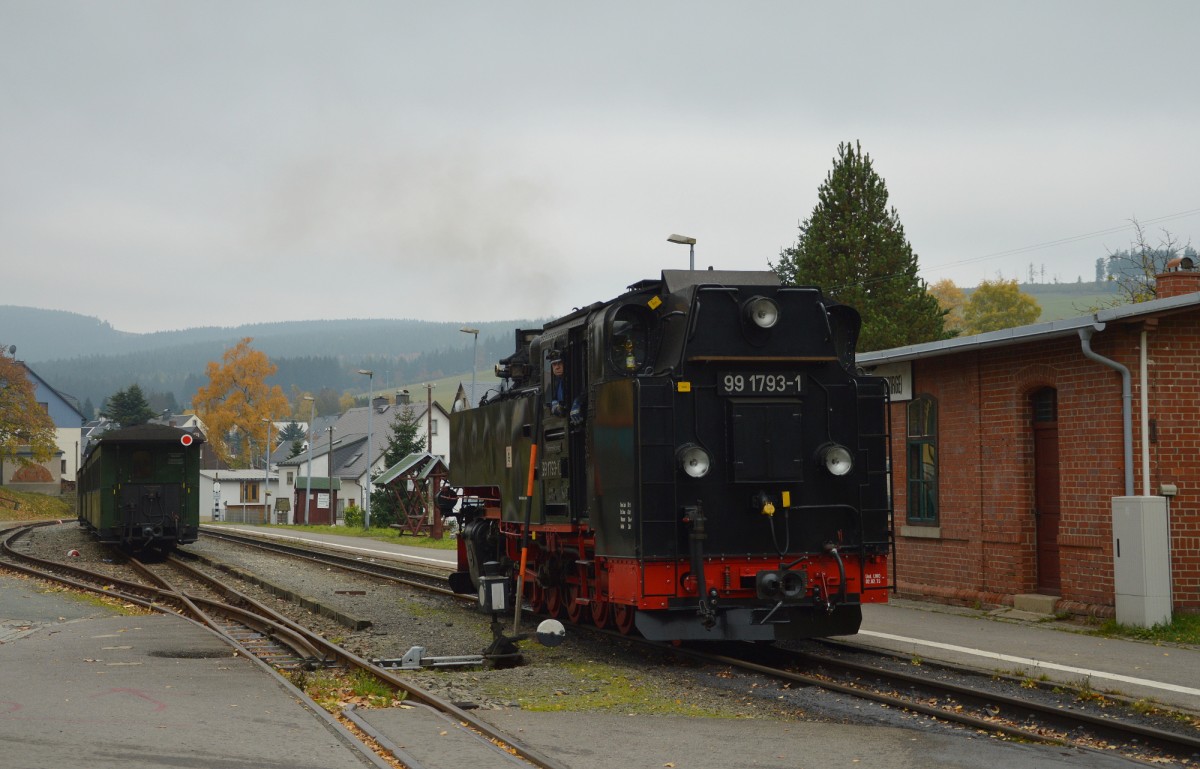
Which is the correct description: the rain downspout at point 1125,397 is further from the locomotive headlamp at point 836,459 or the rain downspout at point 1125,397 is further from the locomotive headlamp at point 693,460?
the locomotive headlamp at point 693,460

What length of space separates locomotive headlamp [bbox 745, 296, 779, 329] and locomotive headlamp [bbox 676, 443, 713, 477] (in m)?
1.25

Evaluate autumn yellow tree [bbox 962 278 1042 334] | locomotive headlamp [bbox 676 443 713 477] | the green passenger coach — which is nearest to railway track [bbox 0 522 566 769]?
the green passenger coach

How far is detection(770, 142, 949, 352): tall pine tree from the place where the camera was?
4106cm

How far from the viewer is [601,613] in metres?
12.9

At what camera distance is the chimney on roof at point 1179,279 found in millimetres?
15438

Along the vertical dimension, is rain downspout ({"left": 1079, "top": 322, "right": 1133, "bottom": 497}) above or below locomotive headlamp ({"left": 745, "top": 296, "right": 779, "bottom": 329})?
below

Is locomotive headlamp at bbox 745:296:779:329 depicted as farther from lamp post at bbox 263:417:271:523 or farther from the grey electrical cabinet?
lamp post at bbox 263:417:271:523

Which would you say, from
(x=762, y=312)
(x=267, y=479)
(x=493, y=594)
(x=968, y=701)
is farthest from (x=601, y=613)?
(x=267, y=479)

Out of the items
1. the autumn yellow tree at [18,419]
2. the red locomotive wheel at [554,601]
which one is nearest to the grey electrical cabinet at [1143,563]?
the red locomotive wheel at [554,601]

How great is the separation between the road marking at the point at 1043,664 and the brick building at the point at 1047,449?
2670mm

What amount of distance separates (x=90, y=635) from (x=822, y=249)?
3364 centimetres

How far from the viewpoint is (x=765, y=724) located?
8336 mm

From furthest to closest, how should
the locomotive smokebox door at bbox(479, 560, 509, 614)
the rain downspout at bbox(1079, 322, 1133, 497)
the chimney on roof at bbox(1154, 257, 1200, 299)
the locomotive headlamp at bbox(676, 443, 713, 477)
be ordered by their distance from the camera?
the chimney on roof at bbox(1154, 257, 1200, 299) → the rain downspout at bbox(1079, 322, 1133, 497) → the locomotive smokebox door at bbox(479, 560, 509, 614) → the locomotive headlamp at bbox(676, 443, 713, 477)

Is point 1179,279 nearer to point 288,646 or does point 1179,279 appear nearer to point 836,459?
point 836,459
